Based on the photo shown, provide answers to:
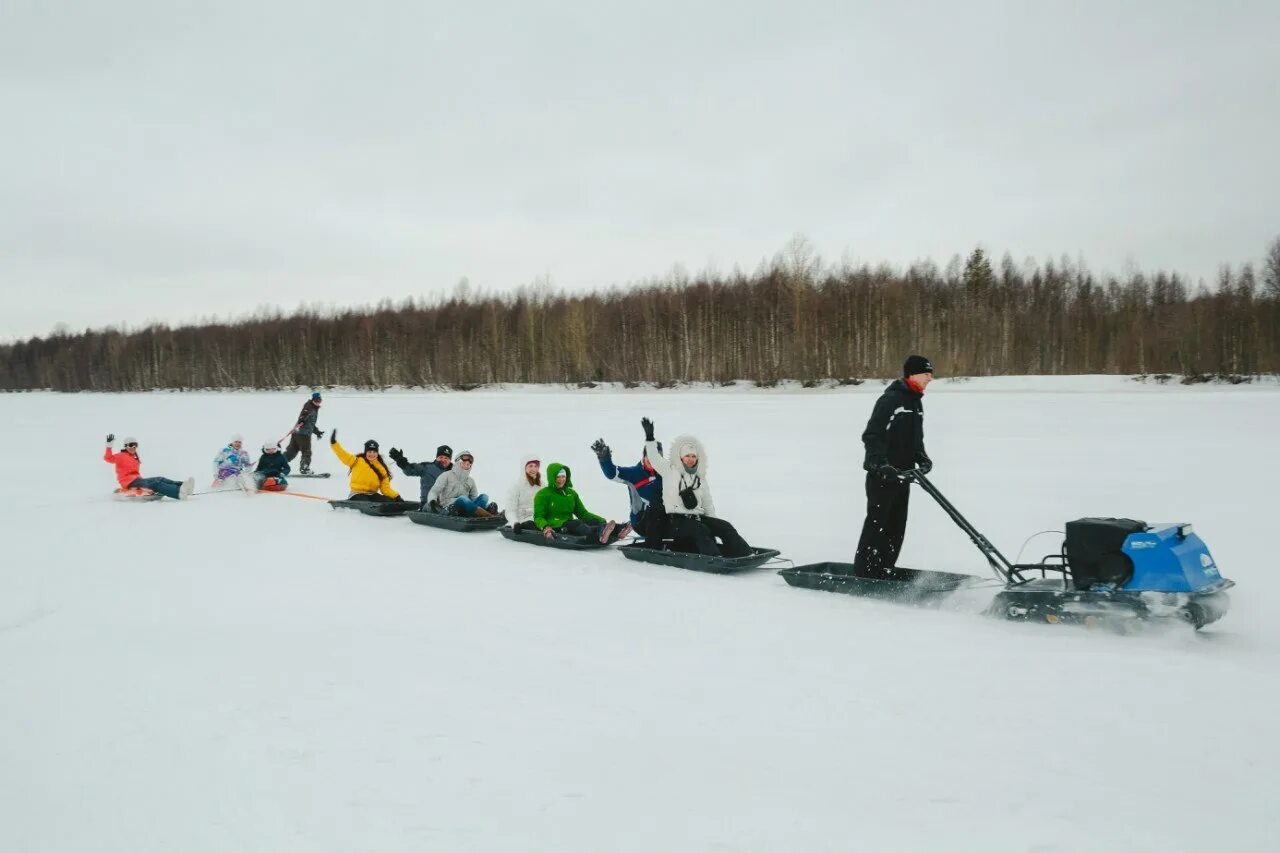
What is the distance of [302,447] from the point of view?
56.1 ft

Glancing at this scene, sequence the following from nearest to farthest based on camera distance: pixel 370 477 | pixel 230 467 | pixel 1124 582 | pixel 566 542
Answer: pixel 1124 582, pixel 566 542, pixel 370 477, pixel 230 467

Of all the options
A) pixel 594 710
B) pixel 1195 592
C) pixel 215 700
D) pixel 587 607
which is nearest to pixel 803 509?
pixel 587 607

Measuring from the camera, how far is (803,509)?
11.8 metres

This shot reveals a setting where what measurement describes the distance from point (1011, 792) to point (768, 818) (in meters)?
1.04

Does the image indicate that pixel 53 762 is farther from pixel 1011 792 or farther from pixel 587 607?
pixel 1011 792

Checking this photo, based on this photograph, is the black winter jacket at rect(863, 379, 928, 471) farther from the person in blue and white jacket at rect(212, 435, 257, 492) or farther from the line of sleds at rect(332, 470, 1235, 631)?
the person in blue and white jacket at rect(212, 435, 257, 492)

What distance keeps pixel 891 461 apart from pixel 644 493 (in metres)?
2.74

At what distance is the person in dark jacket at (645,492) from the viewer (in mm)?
8516

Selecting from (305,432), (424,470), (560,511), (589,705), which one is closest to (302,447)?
(305,432)

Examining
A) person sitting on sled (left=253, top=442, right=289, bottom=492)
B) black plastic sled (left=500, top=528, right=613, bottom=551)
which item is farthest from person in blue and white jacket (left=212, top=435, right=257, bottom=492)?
black plastic sled (left=500, top=528, right=613, bottom=551)

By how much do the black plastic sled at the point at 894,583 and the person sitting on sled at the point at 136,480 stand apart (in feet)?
33.8

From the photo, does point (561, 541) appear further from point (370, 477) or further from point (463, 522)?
point (370, 477)

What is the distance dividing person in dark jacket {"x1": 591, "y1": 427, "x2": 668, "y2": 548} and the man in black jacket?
2159 mm

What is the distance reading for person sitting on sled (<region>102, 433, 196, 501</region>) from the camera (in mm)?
13336
